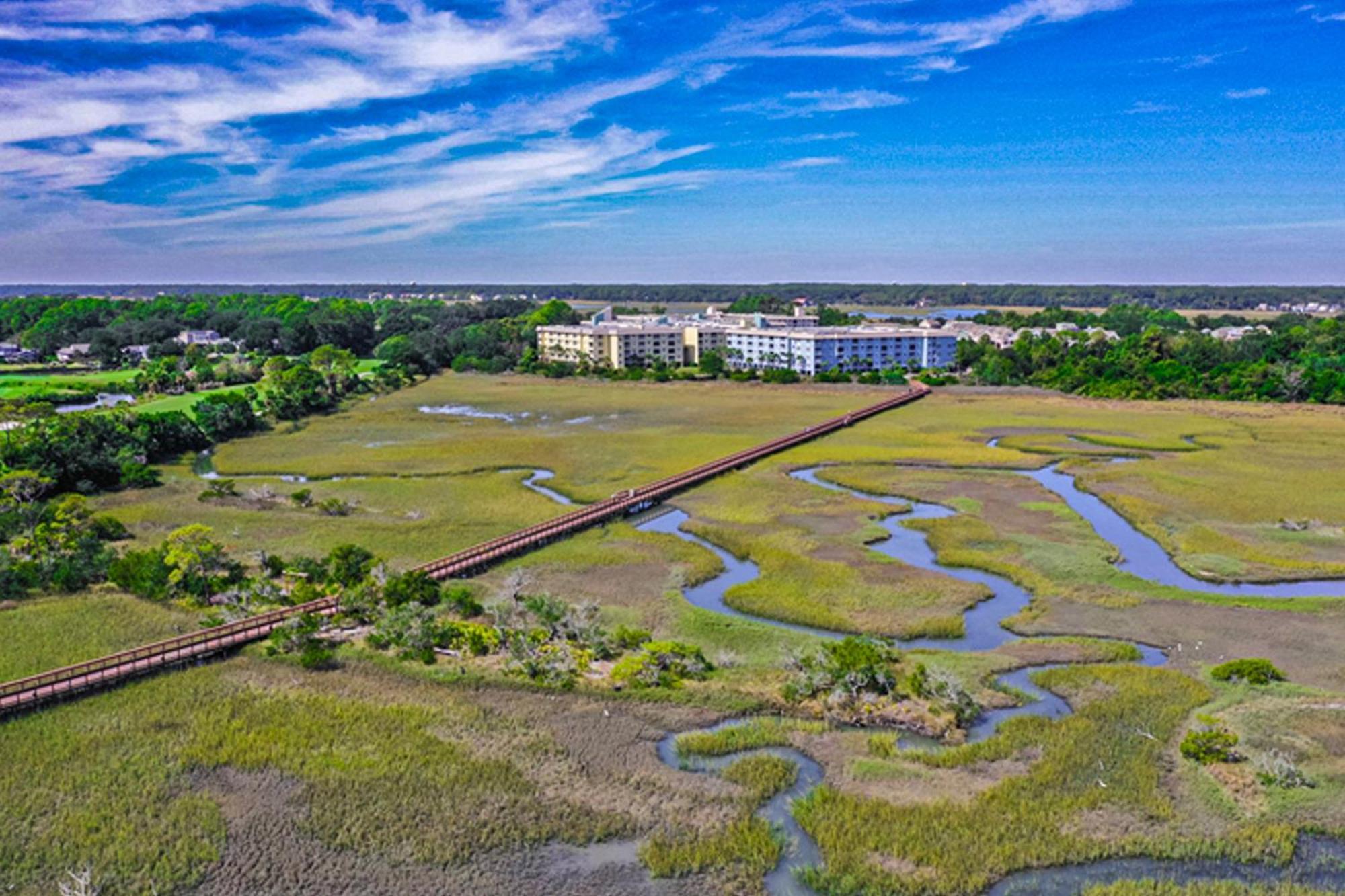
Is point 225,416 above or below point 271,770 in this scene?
above

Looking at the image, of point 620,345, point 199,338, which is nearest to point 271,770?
point 620,345

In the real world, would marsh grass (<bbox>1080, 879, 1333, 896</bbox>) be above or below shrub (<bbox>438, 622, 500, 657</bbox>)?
below

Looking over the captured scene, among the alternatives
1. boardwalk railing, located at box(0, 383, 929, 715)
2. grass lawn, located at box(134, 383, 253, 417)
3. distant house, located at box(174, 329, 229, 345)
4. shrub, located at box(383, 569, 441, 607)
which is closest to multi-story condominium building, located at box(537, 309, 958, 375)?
grass lawn, located at box(134, 383, 253, 417)

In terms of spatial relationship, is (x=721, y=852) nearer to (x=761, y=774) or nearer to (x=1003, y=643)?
(x=761, y=774)

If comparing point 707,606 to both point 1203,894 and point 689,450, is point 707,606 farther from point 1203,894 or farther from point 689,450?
point 689,450

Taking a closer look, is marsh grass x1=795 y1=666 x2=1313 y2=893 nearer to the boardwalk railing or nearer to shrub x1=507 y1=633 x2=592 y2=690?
shrub x1=507 y1=633 x2=592 y2=690

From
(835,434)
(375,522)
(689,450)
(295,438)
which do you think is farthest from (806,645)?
(295,438)

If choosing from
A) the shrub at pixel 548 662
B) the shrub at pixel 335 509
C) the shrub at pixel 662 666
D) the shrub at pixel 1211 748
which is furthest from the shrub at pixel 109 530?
the shrub at pixel 1211 748
